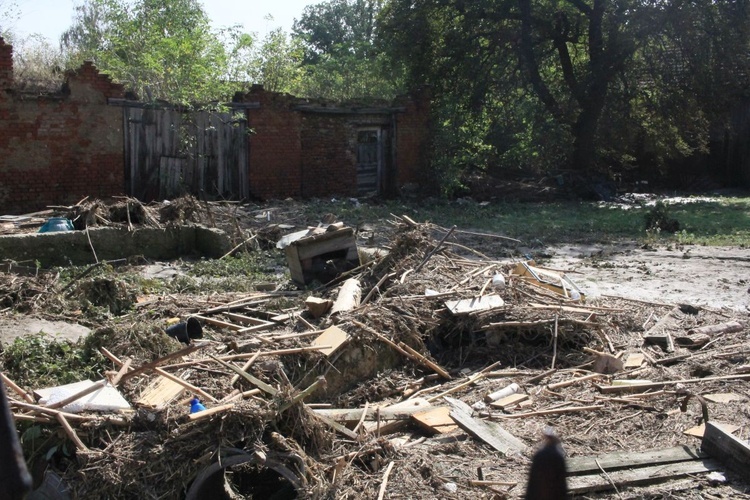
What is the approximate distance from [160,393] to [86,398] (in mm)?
455

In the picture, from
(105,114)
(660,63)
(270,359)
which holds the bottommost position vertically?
(270,359)

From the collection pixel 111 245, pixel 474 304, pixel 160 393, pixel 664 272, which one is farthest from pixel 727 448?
pixel 111 245

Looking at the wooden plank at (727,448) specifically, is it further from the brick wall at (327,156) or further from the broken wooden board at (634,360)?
the brick wall at (327,156)

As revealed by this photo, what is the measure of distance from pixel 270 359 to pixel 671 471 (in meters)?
2.83

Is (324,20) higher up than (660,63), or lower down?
higher up

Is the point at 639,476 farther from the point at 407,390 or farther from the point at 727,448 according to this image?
the point at 407,390

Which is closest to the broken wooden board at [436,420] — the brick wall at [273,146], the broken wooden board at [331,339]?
the broken wooden board at [331,339]

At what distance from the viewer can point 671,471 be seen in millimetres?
4309

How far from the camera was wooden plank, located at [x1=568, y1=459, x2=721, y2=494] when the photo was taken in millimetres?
4129

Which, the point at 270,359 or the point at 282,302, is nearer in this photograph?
the point at 270,359

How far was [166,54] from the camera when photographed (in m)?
17.6

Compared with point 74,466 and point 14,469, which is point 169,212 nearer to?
point 74,466

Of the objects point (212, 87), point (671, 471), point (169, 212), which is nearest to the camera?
point (671, 471)


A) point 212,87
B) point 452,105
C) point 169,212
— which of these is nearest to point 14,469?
point 169,212
